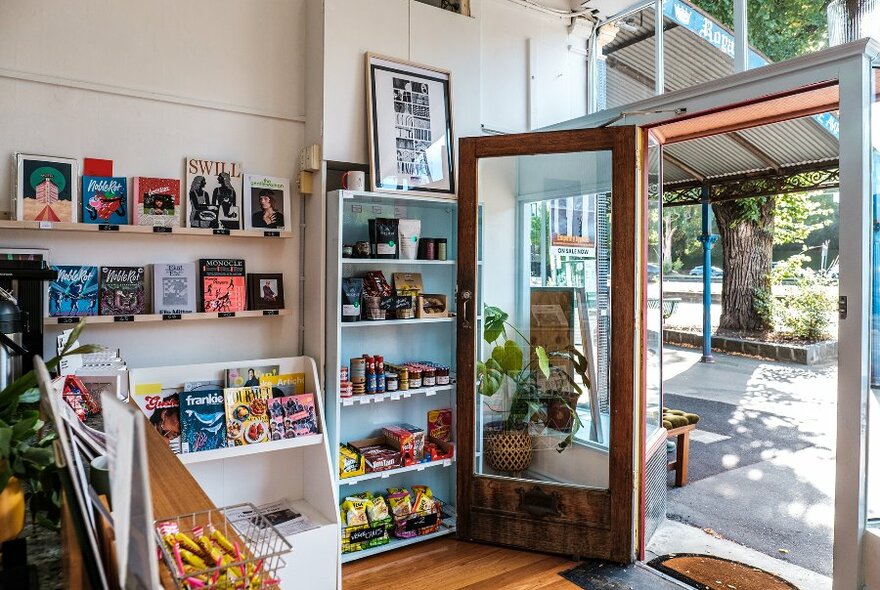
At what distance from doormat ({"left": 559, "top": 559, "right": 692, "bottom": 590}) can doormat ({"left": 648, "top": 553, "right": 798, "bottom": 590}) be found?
0.09m

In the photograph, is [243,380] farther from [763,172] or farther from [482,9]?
[763,172]

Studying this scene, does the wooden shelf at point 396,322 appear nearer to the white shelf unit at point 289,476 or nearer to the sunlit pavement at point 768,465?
the white shelf unit at point 289,476

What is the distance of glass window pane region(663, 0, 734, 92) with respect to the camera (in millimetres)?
2740

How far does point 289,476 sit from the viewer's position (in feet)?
10.3

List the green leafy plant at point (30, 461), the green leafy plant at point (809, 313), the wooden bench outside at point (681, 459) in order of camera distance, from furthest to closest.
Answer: the green leafy plant at point (809, 313) → the wooden bench outside at point (681, 459) → the green leafy plant at point (30, 461)

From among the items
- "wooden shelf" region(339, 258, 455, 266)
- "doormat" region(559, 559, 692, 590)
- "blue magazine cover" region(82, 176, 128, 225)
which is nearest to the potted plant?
"wooden shelf" region(339, 258, 455, 266)

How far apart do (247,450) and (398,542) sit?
98 cm

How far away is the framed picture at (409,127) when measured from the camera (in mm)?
3115

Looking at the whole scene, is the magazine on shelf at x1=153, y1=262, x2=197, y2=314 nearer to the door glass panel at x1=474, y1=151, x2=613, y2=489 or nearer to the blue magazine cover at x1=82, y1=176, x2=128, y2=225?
the blue magazine cover at x1=82, y1=176, x2=128, y2=225

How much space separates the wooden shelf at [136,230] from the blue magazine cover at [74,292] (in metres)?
0.19

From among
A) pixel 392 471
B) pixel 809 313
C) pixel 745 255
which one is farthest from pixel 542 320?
pixel 809 313

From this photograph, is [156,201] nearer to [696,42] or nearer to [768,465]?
[696,42]

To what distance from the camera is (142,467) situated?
598 millimetres

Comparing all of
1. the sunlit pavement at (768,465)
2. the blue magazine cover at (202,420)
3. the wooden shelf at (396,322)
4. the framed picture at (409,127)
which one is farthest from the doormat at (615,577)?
the framed picture at (409,127)
